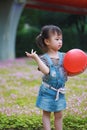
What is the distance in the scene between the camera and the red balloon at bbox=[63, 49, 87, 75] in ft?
17.1

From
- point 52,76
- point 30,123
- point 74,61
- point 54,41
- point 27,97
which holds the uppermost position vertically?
point 54,41

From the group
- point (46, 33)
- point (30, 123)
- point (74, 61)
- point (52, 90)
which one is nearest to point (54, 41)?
point (46, 33)

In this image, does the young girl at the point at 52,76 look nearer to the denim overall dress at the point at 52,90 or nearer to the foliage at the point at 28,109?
the denim overall dress at the point at 52,90

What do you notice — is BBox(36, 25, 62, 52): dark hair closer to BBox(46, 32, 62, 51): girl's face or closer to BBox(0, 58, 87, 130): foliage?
BBox(46, 32, 62, 51): girl's face

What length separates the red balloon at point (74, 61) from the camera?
5223mm

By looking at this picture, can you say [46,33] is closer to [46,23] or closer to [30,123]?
[30,123]

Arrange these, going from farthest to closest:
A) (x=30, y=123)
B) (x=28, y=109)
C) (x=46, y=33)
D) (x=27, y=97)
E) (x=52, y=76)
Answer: (x=27, y=97) → (x=28, y=109) → (x=30, y=123) → (x=46, y=33) → (x=52, y=76)

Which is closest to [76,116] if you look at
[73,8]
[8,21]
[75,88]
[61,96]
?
[61,96]

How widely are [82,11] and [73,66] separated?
80.9 ft

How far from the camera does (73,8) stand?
2892cm

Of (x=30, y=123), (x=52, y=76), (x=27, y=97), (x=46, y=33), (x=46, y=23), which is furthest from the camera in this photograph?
(x=46, y=23)

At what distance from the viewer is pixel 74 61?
17.2 ft

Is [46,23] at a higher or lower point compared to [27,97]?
higher

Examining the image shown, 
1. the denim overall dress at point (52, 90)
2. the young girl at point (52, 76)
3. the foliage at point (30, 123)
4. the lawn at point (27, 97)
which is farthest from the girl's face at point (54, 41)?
the lawn at point (27, 97)
